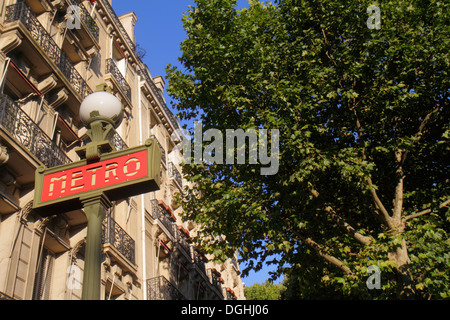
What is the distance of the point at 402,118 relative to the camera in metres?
13.5

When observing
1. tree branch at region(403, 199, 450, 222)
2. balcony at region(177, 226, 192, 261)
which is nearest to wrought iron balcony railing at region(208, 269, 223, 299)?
balcony at region(177, 226, 192, 261)

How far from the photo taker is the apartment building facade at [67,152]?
11469mm

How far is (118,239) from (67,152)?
3423mm

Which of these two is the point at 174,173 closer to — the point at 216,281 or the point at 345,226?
the point at 216,281

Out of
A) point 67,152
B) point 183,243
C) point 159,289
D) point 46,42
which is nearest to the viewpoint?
point 46,42

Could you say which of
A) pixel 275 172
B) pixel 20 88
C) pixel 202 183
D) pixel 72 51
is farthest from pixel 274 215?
pixel 72 51

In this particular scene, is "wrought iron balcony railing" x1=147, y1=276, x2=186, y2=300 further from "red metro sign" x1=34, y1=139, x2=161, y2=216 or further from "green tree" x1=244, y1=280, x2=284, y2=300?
"green tree" x1=244, y1=280, x2=284, y2=300

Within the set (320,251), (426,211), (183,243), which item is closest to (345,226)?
(320,251)

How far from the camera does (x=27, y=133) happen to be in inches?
483

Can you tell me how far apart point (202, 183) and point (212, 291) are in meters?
14.6

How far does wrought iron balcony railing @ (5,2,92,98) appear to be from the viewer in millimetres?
13485

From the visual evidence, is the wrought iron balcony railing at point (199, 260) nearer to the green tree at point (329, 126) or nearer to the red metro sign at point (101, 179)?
the green tree at point (329, 126)

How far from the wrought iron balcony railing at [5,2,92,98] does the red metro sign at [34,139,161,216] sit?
9.74m
